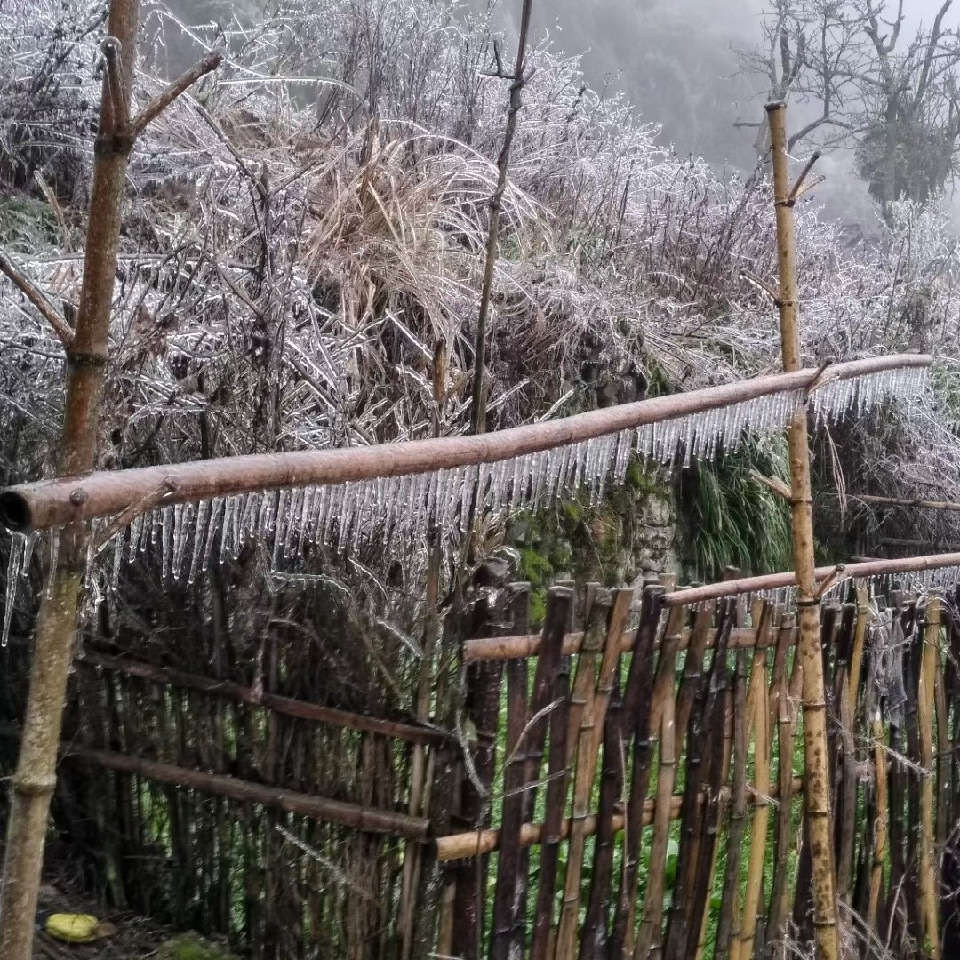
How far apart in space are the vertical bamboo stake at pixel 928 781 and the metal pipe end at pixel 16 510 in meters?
2.84

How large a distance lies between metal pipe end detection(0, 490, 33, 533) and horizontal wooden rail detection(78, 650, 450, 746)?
4.47 feet

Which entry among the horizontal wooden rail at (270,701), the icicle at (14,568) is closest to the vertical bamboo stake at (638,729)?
the horizontal wooden rail at (270,701)

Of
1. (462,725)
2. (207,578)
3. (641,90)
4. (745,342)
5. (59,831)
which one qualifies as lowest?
(59,831)

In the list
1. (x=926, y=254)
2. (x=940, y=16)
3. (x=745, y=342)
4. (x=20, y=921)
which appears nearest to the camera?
(x=20, y=921)

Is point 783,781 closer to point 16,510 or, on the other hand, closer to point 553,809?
point 553,809

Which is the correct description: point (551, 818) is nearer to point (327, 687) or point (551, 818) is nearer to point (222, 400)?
point (327, 687)

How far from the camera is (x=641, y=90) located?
2411cm

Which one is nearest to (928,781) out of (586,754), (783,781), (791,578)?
(783,781)

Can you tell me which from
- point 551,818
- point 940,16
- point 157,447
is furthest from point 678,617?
point 940,16

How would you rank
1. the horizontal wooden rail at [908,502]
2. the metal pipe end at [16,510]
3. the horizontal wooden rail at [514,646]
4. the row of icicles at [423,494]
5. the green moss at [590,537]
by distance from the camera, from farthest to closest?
the horizontal wooden rail at [908,502]
the green moss at [590,537]
the horizontal wooden rail at [514,646]
the row of icicles at [423,494]
the metal pipe end at [16,510]

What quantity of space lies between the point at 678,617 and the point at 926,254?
7053 millimetres

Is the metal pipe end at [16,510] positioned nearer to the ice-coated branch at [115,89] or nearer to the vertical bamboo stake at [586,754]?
the ice-coated branch at [115,89]

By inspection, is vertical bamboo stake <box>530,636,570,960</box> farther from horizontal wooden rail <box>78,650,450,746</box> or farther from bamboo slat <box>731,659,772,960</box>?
bamboo slat <box>731,659,772,960</box>

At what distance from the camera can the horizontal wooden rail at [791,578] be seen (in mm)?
2297
